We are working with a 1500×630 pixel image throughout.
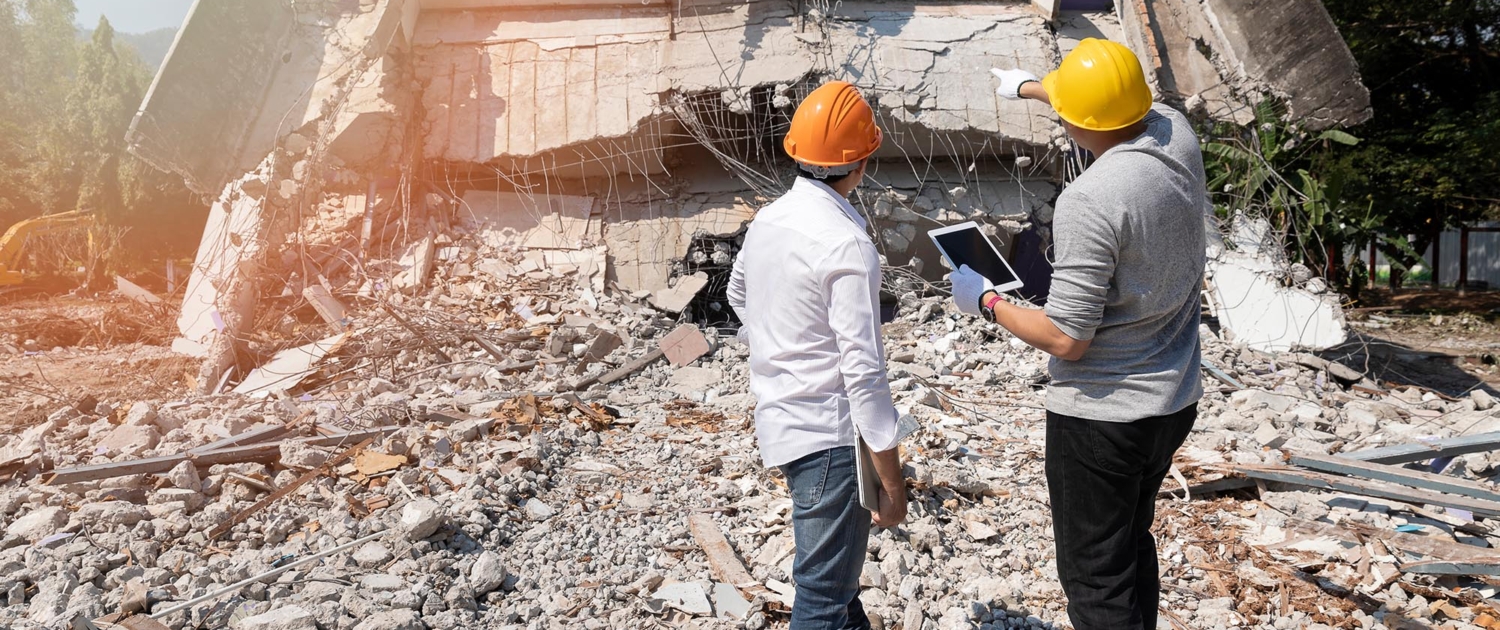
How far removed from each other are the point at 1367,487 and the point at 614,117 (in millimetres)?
5712

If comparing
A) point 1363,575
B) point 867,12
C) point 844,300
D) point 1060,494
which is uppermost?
point 867,12

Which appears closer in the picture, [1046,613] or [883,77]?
[1046,613]

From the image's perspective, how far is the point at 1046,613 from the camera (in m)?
3.09

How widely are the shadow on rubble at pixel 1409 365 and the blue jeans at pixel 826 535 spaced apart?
224 inches

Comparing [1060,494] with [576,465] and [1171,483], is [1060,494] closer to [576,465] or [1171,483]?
[1171,483]

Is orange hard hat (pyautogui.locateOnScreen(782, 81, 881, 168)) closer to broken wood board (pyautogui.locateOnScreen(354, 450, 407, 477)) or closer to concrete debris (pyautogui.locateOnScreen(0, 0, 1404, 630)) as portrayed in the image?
concrete debris (pyautogui.locateOnScreen(0, 0, 1404, 630))

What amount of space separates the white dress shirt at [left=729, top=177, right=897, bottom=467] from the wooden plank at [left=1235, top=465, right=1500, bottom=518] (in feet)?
8.77

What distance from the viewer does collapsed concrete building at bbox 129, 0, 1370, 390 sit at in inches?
282

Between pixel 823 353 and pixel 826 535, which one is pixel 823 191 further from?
pixel 826 535

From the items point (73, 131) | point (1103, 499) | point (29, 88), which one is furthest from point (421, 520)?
point (29, 88)

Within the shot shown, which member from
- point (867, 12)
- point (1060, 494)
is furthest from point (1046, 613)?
point (867, 12)

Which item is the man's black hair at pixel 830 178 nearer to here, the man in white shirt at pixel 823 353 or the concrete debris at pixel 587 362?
the man in white shirt at pixel 823 353

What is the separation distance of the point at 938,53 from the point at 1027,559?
5053 mm

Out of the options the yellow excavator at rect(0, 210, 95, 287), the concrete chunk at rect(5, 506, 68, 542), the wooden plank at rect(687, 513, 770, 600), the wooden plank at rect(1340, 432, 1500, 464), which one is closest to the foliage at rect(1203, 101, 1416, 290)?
the wooden plank at rect(1340, 432, 1500, 464)
